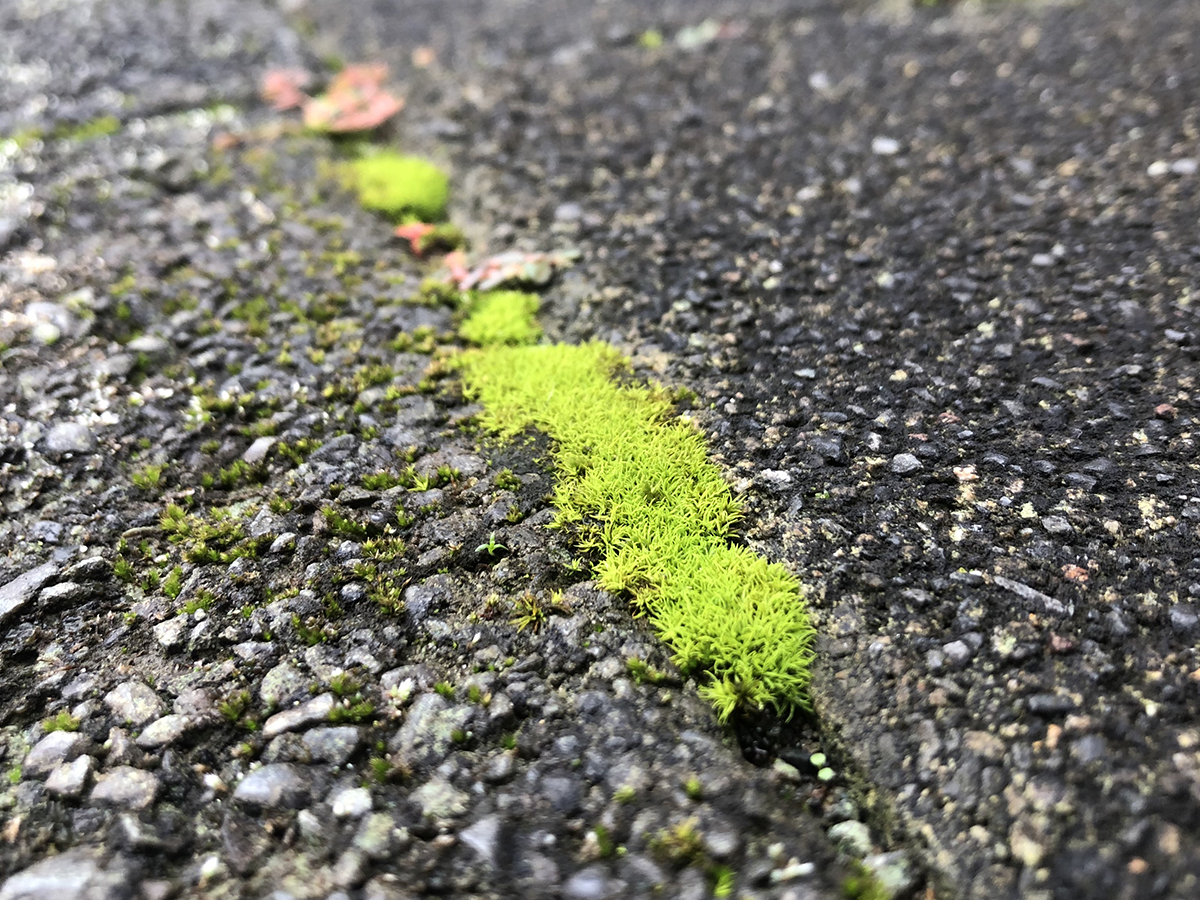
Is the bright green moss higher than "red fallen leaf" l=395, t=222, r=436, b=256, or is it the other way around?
the bright green moss

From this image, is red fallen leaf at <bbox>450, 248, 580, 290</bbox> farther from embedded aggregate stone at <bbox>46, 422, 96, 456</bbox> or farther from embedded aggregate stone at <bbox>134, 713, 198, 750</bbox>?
embedded aggregate stone at <bbox>134, 713, 198, 750</bbox>

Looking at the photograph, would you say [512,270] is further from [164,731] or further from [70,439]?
[164,731]

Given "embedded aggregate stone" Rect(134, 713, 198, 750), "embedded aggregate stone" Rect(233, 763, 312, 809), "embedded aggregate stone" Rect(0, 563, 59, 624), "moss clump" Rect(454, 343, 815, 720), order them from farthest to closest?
1. "embedded aggregate stone" Rect(0, 563, 59, 624)
2. "moss clump" Rect(454, 343, 815, 720)
3. "embedded aggregate stone" Rect(134, 713, 198, 750)
4. "embedded aggregate stone" Rect(233, 763, 312, 809)

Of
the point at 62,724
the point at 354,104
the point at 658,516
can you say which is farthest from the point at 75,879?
the point at 354,104

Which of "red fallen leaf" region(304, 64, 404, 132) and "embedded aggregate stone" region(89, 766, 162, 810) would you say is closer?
"embedded aggregate stone" region(89, 766, 162, 810)

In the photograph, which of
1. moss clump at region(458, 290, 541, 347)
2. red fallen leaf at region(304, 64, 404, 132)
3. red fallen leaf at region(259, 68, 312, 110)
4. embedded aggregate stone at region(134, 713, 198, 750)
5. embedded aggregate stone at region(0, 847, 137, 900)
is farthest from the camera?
red fallen leaf at region(259, 68, 312, 110)

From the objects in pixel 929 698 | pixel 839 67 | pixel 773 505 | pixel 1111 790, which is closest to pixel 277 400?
pixel 773 505

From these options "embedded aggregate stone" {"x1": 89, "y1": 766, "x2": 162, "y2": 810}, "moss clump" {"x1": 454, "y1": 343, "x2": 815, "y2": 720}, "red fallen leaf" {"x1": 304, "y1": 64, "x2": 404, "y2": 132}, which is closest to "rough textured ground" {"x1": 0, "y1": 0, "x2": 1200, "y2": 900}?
"embedded aggregate stone" {"x1": 89, "y1": 766, "x2": 162, "y2": 810}

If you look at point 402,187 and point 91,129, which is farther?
point 91,129
